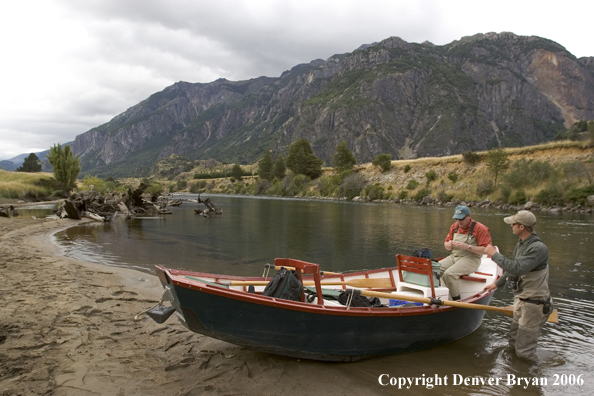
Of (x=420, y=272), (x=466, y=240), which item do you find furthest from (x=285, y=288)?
(x=466, y=240)

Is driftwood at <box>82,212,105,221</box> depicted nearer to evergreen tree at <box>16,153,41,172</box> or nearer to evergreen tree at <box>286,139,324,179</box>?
evergreen tree at <box>16,153,41,172</box>

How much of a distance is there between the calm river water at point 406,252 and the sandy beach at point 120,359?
94 cm

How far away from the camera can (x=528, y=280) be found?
727 cm

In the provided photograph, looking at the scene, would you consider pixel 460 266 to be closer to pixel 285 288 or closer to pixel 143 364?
pixel 285 288

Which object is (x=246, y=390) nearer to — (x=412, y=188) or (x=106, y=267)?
(x=106, y=267)

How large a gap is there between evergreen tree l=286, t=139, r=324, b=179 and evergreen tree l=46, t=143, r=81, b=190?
64316 mm

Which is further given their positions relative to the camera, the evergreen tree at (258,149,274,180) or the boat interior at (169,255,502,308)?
the evergreen tree at (258,149,274,180)

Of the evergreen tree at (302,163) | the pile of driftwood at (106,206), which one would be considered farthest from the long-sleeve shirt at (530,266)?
the evergreen tree at (302,163)

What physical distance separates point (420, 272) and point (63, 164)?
71.5 metres

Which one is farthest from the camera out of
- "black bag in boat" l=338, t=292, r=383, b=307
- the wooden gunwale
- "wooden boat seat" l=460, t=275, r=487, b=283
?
"wooden boat seat" l=460, t=275, r=487, b=283

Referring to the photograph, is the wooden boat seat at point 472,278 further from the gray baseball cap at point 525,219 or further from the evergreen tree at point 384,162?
the evergreen tree at point 384,162

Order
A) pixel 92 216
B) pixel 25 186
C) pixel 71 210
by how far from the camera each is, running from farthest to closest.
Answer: pixel 25 186 → pixel 92 216 → pixel 71 210

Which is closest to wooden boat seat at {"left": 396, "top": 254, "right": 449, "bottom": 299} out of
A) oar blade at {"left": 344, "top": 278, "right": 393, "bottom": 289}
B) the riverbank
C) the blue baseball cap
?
oar blade at {"left": 344, "top": 278, "right": 393, "bottom": 289}

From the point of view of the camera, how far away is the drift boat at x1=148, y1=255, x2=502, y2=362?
6.26m
